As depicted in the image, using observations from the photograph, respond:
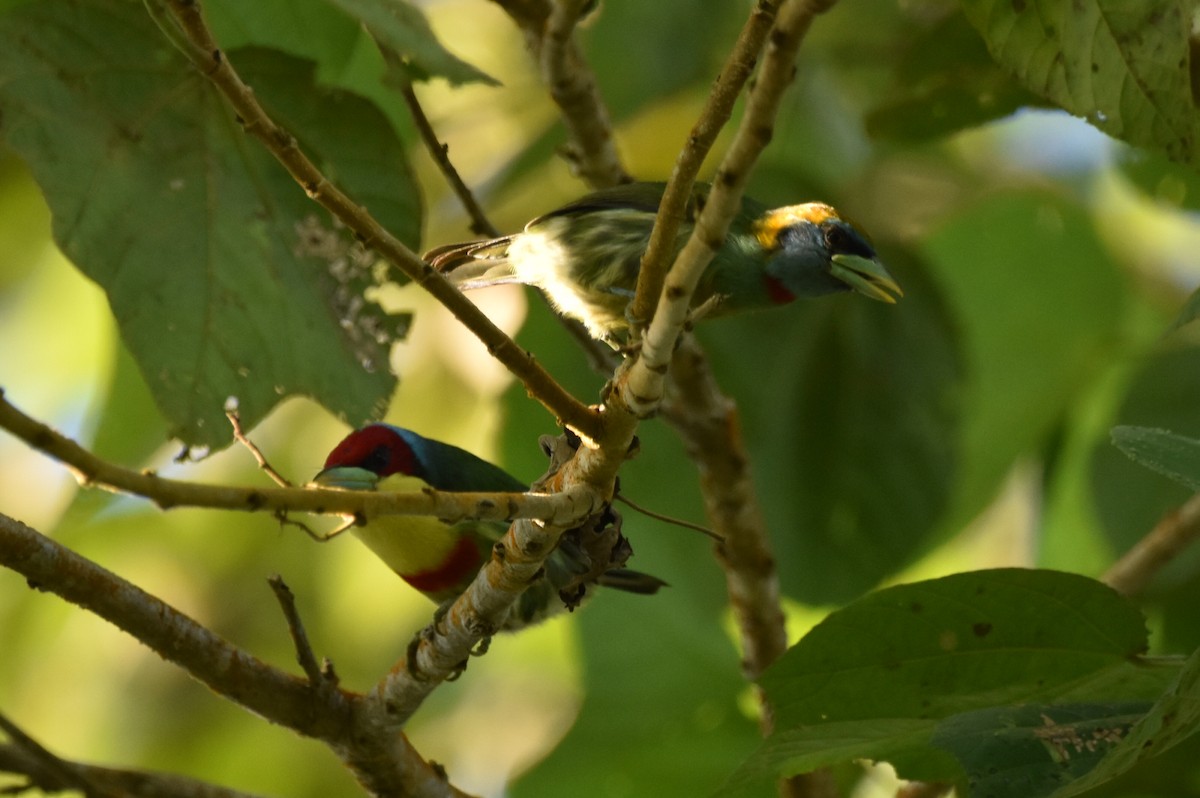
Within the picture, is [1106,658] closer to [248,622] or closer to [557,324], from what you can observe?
[557,324]

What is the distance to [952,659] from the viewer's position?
159cm

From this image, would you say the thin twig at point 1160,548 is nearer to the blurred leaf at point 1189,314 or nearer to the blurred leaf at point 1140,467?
the blurred leaf at point 1140,467

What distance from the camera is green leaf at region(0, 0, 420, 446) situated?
1790 mm

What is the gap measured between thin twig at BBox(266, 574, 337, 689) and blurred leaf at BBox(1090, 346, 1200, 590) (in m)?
1.66

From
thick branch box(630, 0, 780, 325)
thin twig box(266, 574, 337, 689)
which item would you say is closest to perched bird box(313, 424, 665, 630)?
thin twig box(266, 574, 337, 689)

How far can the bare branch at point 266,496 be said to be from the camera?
882 millimetres

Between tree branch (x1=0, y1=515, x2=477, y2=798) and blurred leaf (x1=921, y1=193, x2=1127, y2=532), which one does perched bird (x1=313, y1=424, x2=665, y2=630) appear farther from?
blurred leaf (x1=921, y1=193, x2=1127, y2=532)

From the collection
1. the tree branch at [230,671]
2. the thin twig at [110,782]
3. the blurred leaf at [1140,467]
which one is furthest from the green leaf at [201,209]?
the blurred leaf at [1140,467]

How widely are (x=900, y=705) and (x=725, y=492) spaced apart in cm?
72

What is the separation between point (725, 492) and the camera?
2.27 meters

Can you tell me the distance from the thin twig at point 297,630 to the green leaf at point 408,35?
0.62 metres

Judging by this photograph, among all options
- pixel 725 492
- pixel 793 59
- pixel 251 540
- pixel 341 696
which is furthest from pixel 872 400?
pixel 251 540

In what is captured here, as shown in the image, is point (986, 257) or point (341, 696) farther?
point (986, 257)

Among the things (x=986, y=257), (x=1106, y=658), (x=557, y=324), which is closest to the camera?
(x=1106, y=658)
